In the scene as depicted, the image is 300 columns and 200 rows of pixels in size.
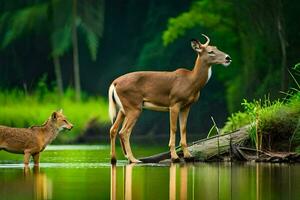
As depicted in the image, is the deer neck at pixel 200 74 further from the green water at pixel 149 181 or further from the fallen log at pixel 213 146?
the green water at pixel 149 181

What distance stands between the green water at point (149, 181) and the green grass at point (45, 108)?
57.7 ft

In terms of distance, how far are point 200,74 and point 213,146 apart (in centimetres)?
116

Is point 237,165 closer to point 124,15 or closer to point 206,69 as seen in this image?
point 206,69

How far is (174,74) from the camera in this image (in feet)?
65.3

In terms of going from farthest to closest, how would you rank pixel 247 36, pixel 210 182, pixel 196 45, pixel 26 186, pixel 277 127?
pixel 247 36, pixel 196 45, pixel 277 127, pixel 210 182, pixel 26 186

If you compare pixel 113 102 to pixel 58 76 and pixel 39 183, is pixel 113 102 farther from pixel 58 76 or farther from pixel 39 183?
pixel 58 76

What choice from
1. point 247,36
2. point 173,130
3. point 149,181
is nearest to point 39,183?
point 149,181

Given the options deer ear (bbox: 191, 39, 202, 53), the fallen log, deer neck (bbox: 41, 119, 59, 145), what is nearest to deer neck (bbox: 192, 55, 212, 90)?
deer ear (bbox: 191, 39, 202, 53)

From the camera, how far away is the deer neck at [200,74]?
64.6ft

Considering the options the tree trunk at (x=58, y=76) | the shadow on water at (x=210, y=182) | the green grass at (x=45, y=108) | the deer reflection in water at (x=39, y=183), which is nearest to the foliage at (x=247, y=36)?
the green grass at (x=45, y=108)

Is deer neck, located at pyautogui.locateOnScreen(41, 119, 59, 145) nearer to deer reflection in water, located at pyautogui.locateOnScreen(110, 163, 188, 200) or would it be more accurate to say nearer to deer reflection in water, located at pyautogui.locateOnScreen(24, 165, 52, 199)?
deer reflection in water, located at pyautogui.locateOnScreen(24, 165, 52, 199)

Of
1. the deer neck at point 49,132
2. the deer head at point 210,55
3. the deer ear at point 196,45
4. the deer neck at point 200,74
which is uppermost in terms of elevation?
the deer ear at point 196,45

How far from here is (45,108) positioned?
4100 cm

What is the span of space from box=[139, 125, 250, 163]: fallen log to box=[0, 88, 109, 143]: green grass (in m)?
16.0
